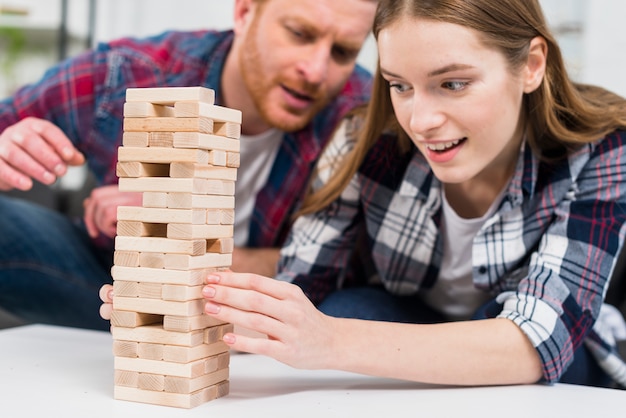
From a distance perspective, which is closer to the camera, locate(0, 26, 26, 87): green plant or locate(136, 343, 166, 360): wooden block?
locate(136, 343, 166, 360): wooden block

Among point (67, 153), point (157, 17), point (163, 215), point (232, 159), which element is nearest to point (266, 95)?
point (67, 153)

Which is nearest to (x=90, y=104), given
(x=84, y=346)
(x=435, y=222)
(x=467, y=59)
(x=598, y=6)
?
(x=84, y=346)

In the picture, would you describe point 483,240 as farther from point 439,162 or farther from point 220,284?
point 220,284

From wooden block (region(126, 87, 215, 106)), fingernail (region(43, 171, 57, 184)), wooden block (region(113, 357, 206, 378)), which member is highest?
wooden block (region(126, 87, 215, 106))

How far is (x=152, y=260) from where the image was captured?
44.4 inches

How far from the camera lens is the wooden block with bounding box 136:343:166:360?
1.13 m

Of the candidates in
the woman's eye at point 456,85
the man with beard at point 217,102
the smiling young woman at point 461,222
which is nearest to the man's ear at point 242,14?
the man with beard at point 217,102

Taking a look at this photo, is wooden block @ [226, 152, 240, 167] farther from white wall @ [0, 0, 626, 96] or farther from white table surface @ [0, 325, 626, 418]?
white wall @ [0, 0, 626, 96]

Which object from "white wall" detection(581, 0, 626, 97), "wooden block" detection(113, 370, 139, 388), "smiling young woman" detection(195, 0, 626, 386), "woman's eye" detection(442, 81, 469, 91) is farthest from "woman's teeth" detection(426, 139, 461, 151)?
"white wall" detection(581, 0, 626, 97)

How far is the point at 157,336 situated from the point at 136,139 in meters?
0.29

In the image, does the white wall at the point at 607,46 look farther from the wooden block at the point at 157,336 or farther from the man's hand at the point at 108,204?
the wooden block at the point at 157,336

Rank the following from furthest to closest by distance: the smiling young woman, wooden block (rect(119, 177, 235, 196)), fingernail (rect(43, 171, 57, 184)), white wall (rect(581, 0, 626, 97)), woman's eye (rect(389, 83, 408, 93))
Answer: white wall (rect(581, 0, 626, 97))
fingernail (rect(43, 171, 57, 184))
woman's eye (rect(389, 83, 408, 93))
the smiling young woman
wooden block (rect(119, 177, 235, 196))

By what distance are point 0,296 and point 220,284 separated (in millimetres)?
1285

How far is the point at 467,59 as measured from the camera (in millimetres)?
1322
